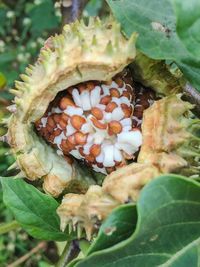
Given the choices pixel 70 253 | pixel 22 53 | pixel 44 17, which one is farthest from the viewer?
pixel 22 53

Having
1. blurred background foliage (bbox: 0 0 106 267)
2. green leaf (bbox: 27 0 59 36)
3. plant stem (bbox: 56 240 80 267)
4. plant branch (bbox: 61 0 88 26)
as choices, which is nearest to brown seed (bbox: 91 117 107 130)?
plant stem (bbox: 56 240 80 267)

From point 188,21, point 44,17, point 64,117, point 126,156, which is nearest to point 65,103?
point 64,117

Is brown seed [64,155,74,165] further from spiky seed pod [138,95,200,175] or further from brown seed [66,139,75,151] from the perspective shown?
spiky seed pod [138,95,200,175]

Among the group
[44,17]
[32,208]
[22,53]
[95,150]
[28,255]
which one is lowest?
[28,255]

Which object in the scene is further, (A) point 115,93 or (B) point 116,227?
(A) point 115,93

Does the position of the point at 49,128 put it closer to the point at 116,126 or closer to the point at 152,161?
the point at 116,126

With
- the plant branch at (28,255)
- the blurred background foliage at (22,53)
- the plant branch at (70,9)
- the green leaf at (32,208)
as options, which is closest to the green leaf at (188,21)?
the green leaf at (32,208)

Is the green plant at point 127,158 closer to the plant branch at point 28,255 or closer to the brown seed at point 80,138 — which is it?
the brown seed at point 80,138
